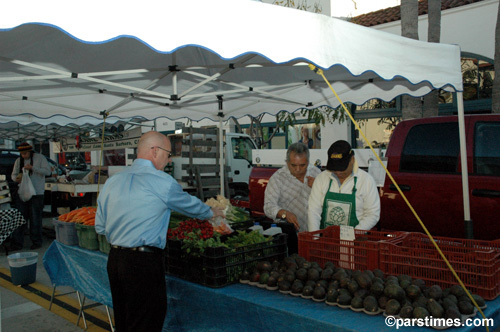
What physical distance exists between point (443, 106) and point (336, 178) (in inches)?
394

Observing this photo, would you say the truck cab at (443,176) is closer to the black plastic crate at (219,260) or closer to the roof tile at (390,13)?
the black plastic crate at (219,260)

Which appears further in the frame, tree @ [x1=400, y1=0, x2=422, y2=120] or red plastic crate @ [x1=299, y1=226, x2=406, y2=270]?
tree @ [x1=400, y1=0, x2=422, y2=120]

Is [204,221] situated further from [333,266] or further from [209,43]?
[209,43]

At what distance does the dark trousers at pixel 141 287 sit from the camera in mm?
2982

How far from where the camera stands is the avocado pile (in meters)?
2.32

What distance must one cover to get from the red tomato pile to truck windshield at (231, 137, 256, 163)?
28.6ft

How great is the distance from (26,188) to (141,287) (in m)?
6.49

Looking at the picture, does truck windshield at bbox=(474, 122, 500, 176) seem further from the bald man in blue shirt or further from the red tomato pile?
the bald man in blue shirt

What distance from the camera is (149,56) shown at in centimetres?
476

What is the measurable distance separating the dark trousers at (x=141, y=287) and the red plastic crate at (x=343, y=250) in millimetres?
1100

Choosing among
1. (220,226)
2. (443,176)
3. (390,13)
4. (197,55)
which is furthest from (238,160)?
(220,226)

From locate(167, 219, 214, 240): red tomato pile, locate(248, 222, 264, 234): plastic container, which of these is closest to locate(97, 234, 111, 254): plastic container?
locate(167, 219, 214, 240): red tomato pile

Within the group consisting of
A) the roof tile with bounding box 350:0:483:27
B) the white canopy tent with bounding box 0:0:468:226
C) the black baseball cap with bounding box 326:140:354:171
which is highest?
the roof tile with bounding box 350:0:483:27

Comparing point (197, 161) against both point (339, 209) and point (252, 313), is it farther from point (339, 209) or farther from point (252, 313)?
point (252, 313)
